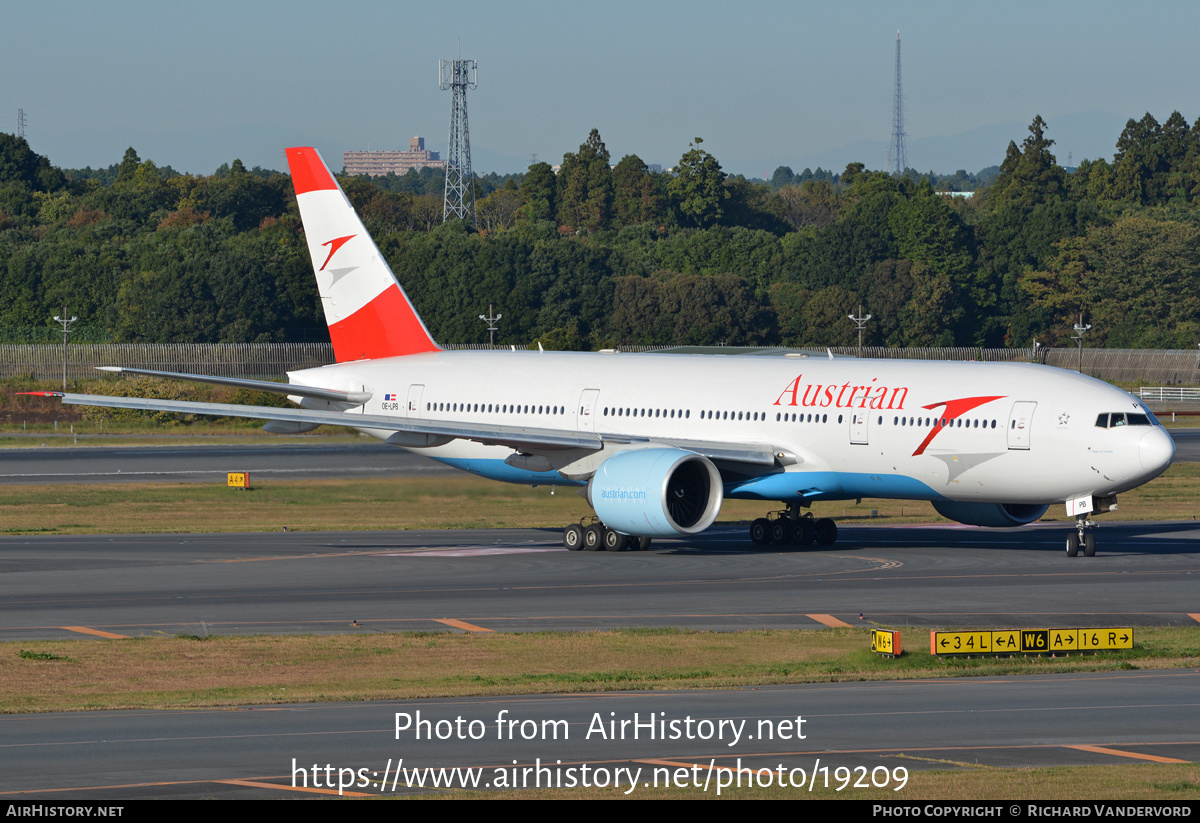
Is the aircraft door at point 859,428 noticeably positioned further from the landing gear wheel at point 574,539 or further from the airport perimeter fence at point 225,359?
the airport perimeter fence at point 225,359

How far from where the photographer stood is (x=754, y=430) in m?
46.1

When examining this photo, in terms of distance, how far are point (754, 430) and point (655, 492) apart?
458 centimetres

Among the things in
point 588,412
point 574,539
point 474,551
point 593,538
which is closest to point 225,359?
point 588,412

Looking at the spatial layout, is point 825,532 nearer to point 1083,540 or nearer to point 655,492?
point 655,492

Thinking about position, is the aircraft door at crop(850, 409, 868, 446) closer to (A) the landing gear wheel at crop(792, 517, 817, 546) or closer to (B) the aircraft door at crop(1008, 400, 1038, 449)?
(B) the aircraft door at crop(1008, 400, 1038, 449)

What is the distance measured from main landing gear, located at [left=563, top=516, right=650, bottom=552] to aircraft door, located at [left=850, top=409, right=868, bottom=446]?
739 centimetres

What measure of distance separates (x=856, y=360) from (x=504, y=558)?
1199 cm

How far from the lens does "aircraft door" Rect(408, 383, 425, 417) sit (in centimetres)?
5272

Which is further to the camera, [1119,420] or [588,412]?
[588,412]

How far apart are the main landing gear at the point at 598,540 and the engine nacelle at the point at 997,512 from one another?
904 cm

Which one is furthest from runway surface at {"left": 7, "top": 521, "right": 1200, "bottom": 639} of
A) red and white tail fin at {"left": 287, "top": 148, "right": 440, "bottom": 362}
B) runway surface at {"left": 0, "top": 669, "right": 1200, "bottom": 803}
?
runway surface at {"left": 0, "top": 669, "right": 1200, "bottom": 803}

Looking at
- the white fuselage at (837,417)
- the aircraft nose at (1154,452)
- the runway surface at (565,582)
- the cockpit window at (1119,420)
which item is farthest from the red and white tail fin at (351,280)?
the aircraft nose at (1154,452)

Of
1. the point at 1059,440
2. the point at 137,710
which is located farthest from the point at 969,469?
the point at 137,710
